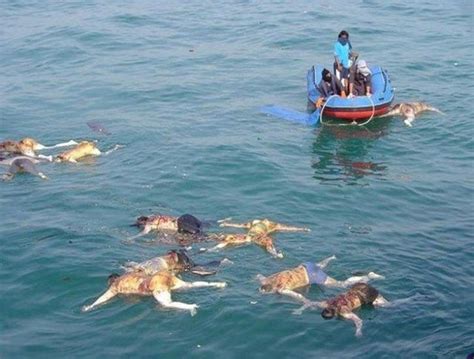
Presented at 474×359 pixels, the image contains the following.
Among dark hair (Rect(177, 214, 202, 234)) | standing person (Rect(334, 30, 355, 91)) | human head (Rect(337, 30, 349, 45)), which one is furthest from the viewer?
standing person (Rect(334, 30, 355, 91))

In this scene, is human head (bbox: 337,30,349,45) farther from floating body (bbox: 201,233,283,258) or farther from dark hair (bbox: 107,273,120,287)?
dark hair (bbox: 107,273,120,287)

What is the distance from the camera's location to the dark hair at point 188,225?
14.4 m

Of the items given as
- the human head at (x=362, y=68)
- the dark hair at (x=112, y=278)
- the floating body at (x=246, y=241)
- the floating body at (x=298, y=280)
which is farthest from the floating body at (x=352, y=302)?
the human head at (x=362, y=68)

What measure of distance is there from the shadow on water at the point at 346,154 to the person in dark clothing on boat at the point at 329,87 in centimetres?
97

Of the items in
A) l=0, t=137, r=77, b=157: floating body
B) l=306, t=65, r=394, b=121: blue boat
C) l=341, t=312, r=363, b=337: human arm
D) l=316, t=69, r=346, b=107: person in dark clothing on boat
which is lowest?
l=341, t=312, r=363, b=337: human arm

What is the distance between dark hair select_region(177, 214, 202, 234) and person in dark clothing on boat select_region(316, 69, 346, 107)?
7.87 meters

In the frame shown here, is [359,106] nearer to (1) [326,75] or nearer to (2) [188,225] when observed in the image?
(1) [326,75]

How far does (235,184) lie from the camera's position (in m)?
17.6

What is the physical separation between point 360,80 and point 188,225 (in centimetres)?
908

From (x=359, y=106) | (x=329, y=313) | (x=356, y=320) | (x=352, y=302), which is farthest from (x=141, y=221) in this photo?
(x=359, y=106)

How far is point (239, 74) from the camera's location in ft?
86.8

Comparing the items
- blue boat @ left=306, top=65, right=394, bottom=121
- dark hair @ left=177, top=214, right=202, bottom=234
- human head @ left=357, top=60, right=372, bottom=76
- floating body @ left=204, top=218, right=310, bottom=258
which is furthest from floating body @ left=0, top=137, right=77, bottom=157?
human head @ left=357, top=60, right=372, bottom=76

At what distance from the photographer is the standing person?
67.5ft

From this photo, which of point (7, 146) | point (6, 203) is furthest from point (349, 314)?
point (7, 146)
